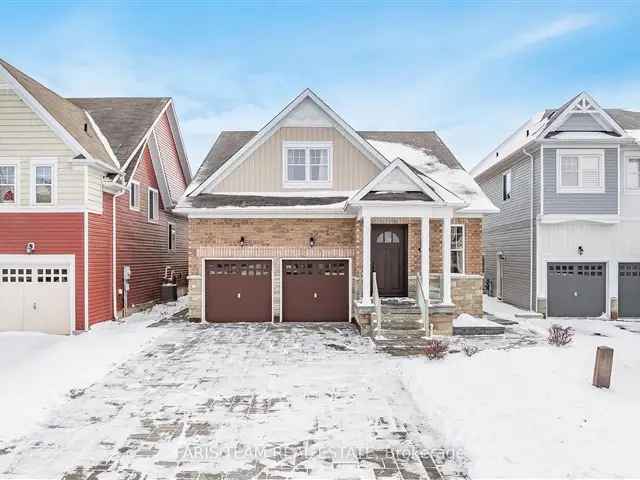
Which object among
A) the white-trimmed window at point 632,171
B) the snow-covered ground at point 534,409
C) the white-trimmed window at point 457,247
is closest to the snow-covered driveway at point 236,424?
the snow-covered ground at point 534,409

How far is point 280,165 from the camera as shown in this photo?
15836 millimetres

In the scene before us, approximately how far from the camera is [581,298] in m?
17.4

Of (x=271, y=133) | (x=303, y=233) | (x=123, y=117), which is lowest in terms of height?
(x=303, y=233)

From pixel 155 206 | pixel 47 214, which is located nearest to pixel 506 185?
pixel 155 206

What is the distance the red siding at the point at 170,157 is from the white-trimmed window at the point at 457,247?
12.6m

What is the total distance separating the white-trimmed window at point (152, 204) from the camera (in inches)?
760

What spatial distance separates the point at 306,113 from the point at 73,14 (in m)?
15.0

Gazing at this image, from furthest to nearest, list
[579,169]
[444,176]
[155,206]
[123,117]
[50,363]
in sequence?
[155,206], [123,117], [579,169], [444,176], [50,363]

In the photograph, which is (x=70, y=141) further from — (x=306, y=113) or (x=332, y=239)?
(x=332, y=239)

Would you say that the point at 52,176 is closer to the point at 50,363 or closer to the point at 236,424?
the point at 50,363

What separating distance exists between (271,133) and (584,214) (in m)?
11.9

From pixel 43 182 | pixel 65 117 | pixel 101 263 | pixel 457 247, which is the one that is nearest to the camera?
pixel 43 182

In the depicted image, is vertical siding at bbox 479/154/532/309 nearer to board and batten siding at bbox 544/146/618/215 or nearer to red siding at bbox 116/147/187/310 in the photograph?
board and batten siding at bbox 544/146/618/215

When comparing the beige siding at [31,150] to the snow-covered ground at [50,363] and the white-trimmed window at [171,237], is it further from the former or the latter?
the white-trimmed window at [171,237]
